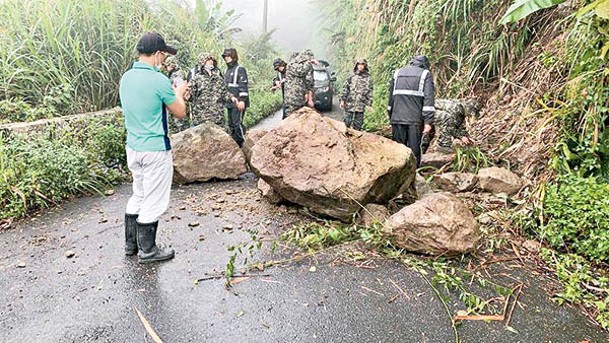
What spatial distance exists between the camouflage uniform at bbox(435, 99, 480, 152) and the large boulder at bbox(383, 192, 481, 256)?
2.26m

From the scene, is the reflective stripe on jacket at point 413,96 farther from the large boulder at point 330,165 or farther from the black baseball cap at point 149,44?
the black baseball cap at point 149,44

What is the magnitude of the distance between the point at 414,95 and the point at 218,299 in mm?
3706

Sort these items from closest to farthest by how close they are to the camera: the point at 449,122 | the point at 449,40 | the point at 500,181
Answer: the point at 500,181, the point at 449,122, the point at 449,40

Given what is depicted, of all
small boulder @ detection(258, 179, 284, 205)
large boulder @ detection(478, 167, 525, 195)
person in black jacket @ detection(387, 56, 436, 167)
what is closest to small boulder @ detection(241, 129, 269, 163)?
small boulder @ detection(258, 179, 284, 205)

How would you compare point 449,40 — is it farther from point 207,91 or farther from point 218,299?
point 218,299

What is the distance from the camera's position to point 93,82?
6.65 m

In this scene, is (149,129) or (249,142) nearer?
(149,129)

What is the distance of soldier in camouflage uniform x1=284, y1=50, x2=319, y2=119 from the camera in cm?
688

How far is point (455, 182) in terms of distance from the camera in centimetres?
493

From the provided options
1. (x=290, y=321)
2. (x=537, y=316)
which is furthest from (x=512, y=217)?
(x=290, y=321)

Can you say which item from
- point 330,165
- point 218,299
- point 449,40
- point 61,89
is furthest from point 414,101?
point 61,89

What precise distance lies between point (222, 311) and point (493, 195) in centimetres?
344

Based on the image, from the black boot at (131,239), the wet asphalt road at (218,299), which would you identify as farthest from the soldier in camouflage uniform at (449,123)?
the black boot at (131,239)

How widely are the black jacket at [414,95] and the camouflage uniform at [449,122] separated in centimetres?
37
